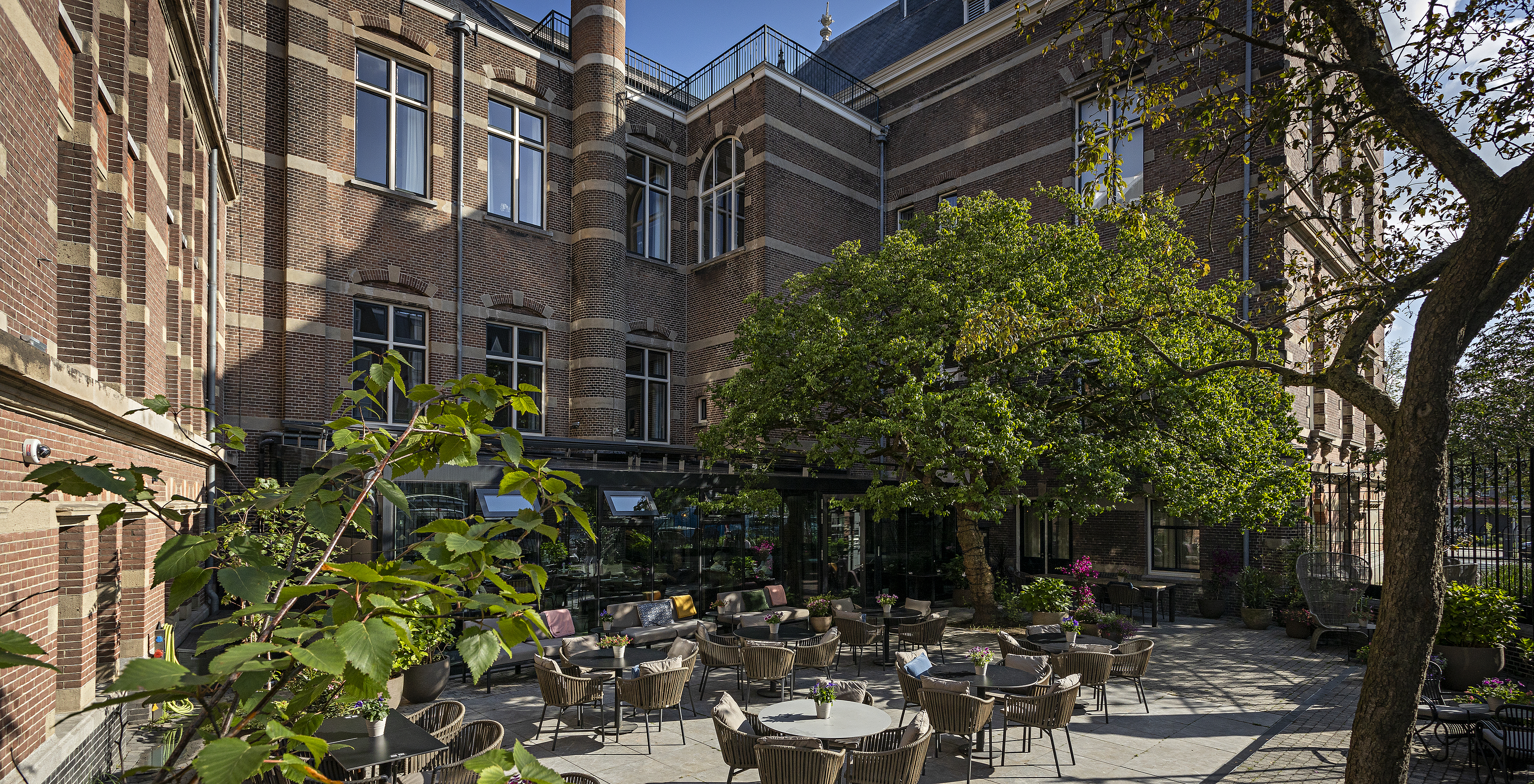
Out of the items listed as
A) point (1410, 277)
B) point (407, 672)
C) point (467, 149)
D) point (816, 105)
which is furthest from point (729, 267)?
point (1410, 277)

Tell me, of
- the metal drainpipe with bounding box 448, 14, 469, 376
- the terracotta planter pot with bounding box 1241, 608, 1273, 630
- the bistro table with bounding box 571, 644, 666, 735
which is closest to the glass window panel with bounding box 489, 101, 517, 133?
the metal drainpipe with bounding box 448, 14, 469, 376

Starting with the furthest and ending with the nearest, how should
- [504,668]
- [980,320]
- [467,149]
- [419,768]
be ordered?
1. [467,149]
2. [504,668]
3. [980,320]
4. [419,768]

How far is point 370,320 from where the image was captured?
57.0 ft

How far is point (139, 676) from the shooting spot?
4.74ft

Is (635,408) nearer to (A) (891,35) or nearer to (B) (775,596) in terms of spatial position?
(B) (775,596)

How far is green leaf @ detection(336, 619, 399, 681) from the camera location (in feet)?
4.96

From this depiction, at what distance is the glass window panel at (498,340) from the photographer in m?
19.2

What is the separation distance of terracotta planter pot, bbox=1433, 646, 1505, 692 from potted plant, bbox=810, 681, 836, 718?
8.44m

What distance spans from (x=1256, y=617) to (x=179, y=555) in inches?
740

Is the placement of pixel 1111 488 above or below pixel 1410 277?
below

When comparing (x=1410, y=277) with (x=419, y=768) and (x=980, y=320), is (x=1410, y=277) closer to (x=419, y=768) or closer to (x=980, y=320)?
(x=980, y=320)

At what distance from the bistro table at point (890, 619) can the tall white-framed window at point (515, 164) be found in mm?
12036

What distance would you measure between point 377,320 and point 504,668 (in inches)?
336

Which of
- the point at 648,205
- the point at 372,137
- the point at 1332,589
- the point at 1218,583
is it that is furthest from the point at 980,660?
the point at 648,205
